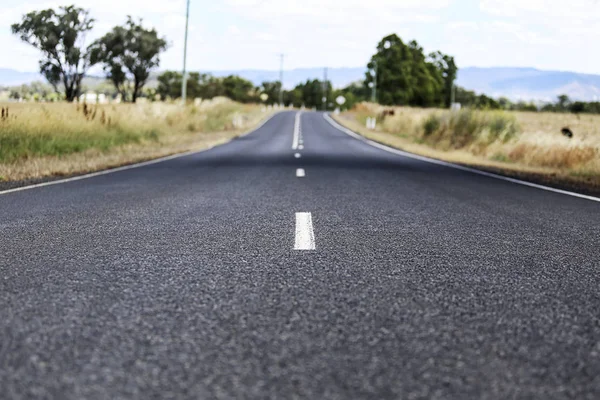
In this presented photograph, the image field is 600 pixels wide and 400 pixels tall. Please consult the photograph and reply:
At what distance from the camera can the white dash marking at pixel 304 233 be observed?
232 inches

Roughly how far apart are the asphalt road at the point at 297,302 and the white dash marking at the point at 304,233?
4cm

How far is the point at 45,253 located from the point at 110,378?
9.85 ft

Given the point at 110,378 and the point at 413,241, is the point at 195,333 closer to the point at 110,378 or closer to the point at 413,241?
the point at 110,378

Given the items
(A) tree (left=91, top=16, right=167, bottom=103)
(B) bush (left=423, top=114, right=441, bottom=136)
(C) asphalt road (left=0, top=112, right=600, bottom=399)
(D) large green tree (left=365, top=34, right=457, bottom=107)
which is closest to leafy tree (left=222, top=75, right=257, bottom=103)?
(D) large green tree (left=365, top=34, right=457, bottom=107)

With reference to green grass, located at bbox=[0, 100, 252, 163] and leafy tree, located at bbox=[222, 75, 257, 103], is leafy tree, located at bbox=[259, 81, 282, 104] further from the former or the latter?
green grass, located at bbox=[0, 100, 252, 163]

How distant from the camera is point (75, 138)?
18781mm

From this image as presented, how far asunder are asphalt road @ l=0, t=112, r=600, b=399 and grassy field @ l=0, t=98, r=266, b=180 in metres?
6.51

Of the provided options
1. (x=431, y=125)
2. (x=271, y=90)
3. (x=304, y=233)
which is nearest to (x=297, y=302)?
(x=304, y=233)

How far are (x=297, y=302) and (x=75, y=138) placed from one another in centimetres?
1613

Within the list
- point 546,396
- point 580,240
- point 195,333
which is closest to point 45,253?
point 195,333

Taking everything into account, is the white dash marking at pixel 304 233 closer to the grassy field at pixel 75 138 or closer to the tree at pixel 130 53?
the grassy field at pixel 75 138

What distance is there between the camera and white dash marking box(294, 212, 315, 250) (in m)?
5.90

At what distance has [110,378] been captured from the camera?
287 centimetres

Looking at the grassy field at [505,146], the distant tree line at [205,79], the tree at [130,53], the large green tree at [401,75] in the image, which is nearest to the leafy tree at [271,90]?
the distant tree line at [205,79]
